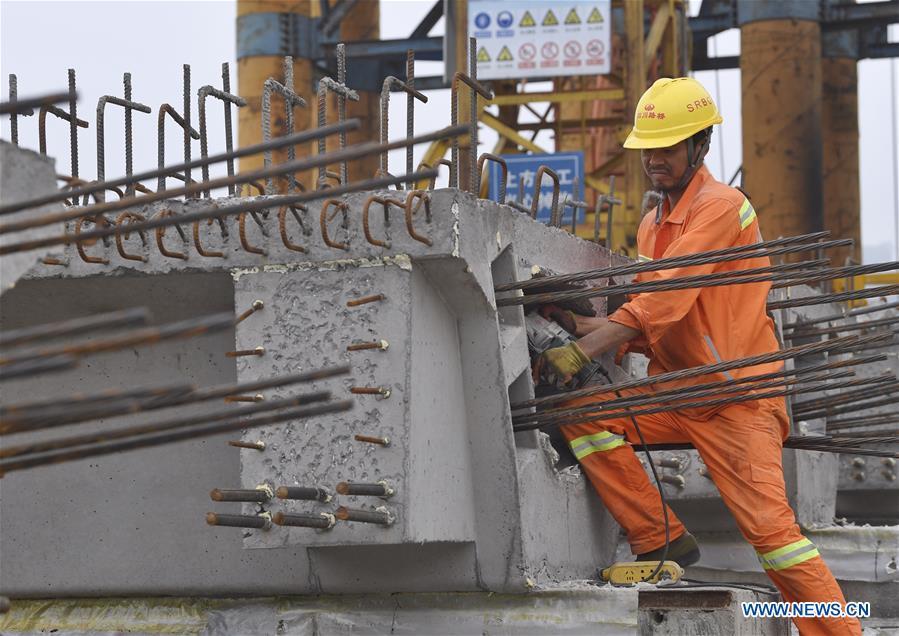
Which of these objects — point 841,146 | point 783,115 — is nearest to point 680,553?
point 783,115

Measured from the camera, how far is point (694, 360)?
247 inches

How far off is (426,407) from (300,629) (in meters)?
1.03

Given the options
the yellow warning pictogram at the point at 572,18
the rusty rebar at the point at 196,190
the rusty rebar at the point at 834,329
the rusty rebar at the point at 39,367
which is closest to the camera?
the rusty rebar at the point at 39,367

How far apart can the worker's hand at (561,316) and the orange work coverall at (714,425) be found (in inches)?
9.0

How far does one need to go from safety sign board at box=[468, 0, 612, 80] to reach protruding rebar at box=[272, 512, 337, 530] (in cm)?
1628

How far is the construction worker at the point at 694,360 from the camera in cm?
589

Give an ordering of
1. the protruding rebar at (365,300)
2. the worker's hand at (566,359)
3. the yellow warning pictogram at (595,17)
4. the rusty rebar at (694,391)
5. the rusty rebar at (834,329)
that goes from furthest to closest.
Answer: the yellow warning pictogram at (595,17)
the rusty rebar at (834,329)
the worker's hand at (566,359)
the rusty rebar at (694,391)
the protruding rebar at (365,300)

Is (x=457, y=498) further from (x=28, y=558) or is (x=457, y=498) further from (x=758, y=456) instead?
(x=28, y=558)

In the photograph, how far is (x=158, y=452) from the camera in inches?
234

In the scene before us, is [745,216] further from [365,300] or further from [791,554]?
[365,300]

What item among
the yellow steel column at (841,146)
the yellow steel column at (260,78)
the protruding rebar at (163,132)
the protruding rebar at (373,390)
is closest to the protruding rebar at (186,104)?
the protruding rebar at (163,132)

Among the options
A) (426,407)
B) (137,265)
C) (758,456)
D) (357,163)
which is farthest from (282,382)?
(357,163)

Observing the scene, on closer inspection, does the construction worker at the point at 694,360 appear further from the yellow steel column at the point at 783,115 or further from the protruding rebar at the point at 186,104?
the yellow steel column at the point at 783,115

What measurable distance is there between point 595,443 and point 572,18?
16.3 metres
